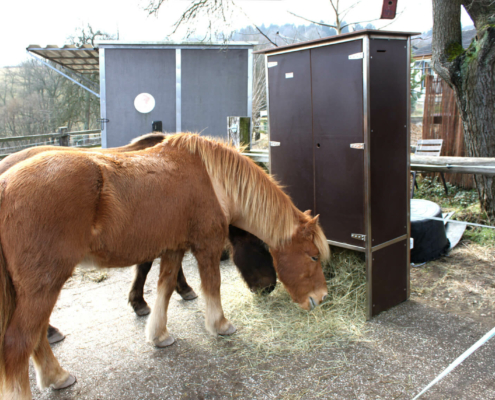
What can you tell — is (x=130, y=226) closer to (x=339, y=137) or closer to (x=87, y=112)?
(x=339, y=137)

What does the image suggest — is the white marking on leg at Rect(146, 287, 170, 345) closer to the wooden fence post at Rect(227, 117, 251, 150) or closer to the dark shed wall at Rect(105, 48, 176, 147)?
the wooden fence post at Rect(227, 117, 251, 150)

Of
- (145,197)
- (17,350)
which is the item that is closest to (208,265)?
(145,197)

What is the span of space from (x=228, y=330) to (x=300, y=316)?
0.65 meters

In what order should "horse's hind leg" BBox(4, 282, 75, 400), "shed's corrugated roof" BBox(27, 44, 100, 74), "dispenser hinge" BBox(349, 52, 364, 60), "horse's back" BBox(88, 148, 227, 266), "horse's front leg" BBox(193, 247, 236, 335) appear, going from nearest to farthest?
"horse's hind leg" BBox(4, 282, 75, 400) < "horse's back" BBox(88, 148, 227, 266) < "horse's front leg" BBox(193, 247, 236, 335) < "dispenser hinge" BBox(349, 52, 364, 60) < "shed's corrugated roof" BBox(27, 44, 100, 74)

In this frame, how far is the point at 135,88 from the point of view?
796 centimetres

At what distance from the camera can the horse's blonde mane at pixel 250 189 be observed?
9.11ft

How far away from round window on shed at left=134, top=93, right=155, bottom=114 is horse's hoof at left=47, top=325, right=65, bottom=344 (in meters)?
5.87

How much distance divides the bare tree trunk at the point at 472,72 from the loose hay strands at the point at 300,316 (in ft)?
9.65

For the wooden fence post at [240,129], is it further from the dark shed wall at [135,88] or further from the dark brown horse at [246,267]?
the dark shed wall at [135,88]

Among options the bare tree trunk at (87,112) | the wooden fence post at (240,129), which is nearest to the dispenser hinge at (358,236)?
the wooden fence post at (240,129)

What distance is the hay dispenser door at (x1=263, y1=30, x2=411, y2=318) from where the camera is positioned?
292 centimetres

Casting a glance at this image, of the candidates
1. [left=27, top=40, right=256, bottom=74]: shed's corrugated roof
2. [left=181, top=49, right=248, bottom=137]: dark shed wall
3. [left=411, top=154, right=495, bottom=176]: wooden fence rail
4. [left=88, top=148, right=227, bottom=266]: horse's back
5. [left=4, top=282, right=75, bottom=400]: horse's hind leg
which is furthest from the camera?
[left=181, top=49, right=248, bottom=137]: dark shed wall

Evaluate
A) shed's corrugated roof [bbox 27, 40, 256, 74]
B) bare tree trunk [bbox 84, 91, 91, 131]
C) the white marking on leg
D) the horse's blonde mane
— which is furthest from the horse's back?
bare tree trunk [bbox 84, 91, 91, 131]

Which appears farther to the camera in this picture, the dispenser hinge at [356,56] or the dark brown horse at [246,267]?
the dark brown horse at [246,267]
